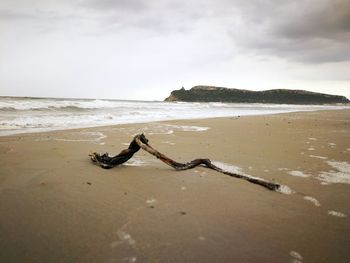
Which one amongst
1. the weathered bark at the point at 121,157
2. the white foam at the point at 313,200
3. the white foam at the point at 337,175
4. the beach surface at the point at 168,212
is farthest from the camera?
the weathered bark at the point at 121,157

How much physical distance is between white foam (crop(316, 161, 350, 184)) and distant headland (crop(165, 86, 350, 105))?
77.2 meters

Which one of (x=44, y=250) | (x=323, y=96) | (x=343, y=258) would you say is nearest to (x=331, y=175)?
(x=343, y=258)

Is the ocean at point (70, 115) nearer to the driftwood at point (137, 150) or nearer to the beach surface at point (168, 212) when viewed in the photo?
the driftwood at point (137, 150)

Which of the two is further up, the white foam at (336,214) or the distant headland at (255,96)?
the distant headland at (255,96)

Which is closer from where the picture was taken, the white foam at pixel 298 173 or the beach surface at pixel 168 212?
the beach surface at pixel 168 212

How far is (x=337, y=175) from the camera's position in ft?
12.0

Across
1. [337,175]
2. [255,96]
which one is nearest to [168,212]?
[337,175]

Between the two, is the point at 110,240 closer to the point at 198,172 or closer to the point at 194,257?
the point at 194,257

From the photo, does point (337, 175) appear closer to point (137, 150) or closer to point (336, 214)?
point (336, 214)

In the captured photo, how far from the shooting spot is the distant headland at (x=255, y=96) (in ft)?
261

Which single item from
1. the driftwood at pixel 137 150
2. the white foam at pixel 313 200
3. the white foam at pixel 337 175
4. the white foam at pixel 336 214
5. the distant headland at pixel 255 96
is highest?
the distant headland at pixel 255 96

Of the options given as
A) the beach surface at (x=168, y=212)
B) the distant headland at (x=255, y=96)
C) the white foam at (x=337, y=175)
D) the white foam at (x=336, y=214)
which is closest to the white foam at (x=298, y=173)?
the beach surface at (x=168, y=212)

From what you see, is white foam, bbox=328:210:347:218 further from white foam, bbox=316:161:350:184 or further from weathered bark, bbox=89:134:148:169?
weathered bark, bbox=89:134:148:169

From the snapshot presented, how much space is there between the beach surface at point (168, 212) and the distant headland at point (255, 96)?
78213mm
